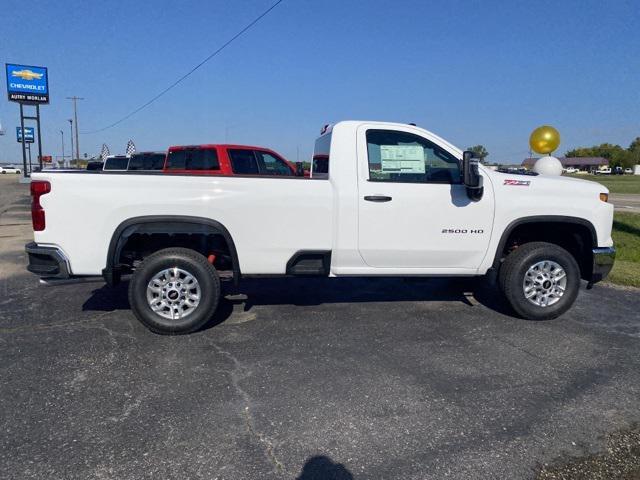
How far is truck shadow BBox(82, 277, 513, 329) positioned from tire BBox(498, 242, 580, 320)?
287 mm

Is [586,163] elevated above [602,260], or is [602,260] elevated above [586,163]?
[586,163]

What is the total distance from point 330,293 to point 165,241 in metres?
2.34

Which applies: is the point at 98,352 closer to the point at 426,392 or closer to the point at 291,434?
the point at 291,434

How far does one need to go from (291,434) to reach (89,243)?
2733 millimetres

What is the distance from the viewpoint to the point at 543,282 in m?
5.28

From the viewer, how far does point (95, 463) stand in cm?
278

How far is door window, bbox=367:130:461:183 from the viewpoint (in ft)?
16.5

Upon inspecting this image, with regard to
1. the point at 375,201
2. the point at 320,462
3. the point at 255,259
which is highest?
the point at 375,201

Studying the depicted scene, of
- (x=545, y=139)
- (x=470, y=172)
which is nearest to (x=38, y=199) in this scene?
(x=470, y=172)

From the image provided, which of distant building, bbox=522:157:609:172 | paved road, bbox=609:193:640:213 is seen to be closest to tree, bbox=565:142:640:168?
distant building, bbox=522:157:609:172

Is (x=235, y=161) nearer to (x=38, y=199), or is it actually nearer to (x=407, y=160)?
(x=407, y=160)

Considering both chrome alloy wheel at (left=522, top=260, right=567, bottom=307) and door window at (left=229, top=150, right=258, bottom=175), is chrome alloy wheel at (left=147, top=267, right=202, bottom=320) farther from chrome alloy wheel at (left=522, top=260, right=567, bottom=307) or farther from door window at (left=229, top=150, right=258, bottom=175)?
door window at (left=229, top=150, right=258, bottom=175)

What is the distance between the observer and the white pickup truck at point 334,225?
15.0 feet

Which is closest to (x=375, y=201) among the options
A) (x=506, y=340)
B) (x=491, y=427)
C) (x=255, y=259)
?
(x=255, y=259)
